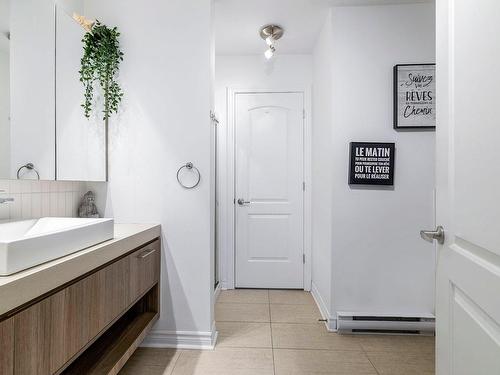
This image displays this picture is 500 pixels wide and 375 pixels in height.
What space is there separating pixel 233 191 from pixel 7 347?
2.45 metres

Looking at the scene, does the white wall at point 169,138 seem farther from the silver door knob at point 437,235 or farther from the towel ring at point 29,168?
the silver door knob at point 437,235

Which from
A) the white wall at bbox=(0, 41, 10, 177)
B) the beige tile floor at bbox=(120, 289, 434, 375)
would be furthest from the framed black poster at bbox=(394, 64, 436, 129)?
→ the white wall at bbox=(0, 41, 10, 177)

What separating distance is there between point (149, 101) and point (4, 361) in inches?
63.4

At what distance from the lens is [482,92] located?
0.77 metres

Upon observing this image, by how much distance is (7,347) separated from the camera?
86cm

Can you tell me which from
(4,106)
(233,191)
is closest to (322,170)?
(233,191)

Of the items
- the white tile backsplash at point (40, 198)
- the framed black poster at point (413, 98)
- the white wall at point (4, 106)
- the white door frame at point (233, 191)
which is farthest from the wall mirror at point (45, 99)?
the framed black poster at point (413, 98)

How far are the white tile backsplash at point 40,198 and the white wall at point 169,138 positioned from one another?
0.29m

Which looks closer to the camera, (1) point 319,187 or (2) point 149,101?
(2) point 149,101

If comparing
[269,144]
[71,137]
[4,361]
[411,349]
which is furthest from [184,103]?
[411,349]

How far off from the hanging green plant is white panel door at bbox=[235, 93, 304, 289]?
1.40 meters

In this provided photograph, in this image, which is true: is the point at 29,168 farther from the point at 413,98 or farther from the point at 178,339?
the point at 413,98

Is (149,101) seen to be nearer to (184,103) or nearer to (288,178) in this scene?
(184,103)

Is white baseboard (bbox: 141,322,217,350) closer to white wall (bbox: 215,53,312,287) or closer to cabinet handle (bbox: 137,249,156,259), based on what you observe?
cabinet handle (bbox: 137,249,156,259)
